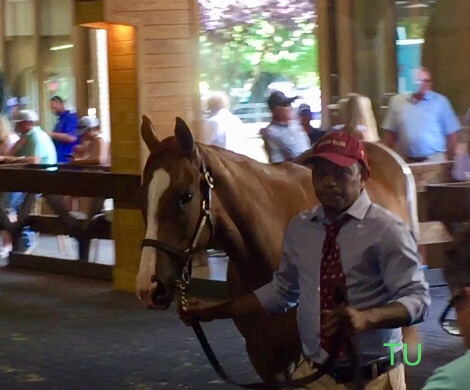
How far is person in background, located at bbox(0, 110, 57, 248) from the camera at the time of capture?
13.6m

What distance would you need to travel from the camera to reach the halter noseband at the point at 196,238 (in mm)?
4043

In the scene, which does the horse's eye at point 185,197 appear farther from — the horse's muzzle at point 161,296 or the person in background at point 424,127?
the person in background at point 424,127

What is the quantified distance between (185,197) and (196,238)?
171 millimetres

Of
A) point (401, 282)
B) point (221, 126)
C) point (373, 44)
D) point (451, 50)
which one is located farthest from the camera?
point (373, 44)

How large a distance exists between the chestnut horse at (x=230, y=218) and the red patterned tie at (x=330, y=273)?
0.77m

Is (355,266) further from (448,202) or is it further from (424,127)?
(424,127)

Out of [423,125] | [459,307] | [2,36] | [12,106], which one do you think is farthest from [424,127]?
[2,36]

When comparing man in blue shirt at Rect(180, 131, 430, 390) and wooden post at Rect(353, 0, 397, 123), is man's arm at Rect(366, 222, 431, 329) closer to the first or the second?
man in blue shirt at Rect(180, 131, 430, 390)

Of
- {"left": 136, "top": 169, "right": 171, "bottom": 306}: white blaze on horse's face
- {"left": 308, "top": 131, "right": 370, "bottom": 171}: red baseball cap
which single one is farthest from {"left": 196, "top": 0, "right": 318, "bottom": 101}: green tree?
{"left": 308, "top": 131, "right": 370, "bottom": 171}: red baseball cap

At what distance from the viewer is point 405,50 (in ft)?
45.6

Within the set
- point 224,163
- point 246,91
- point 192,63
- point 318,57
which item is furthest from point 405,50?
point 224,163

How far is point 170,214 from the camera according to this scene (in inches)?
160

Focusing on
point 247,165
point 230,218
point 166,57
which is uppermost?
point 166,57

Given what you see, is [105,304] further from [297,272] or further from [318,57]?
[297,272]
